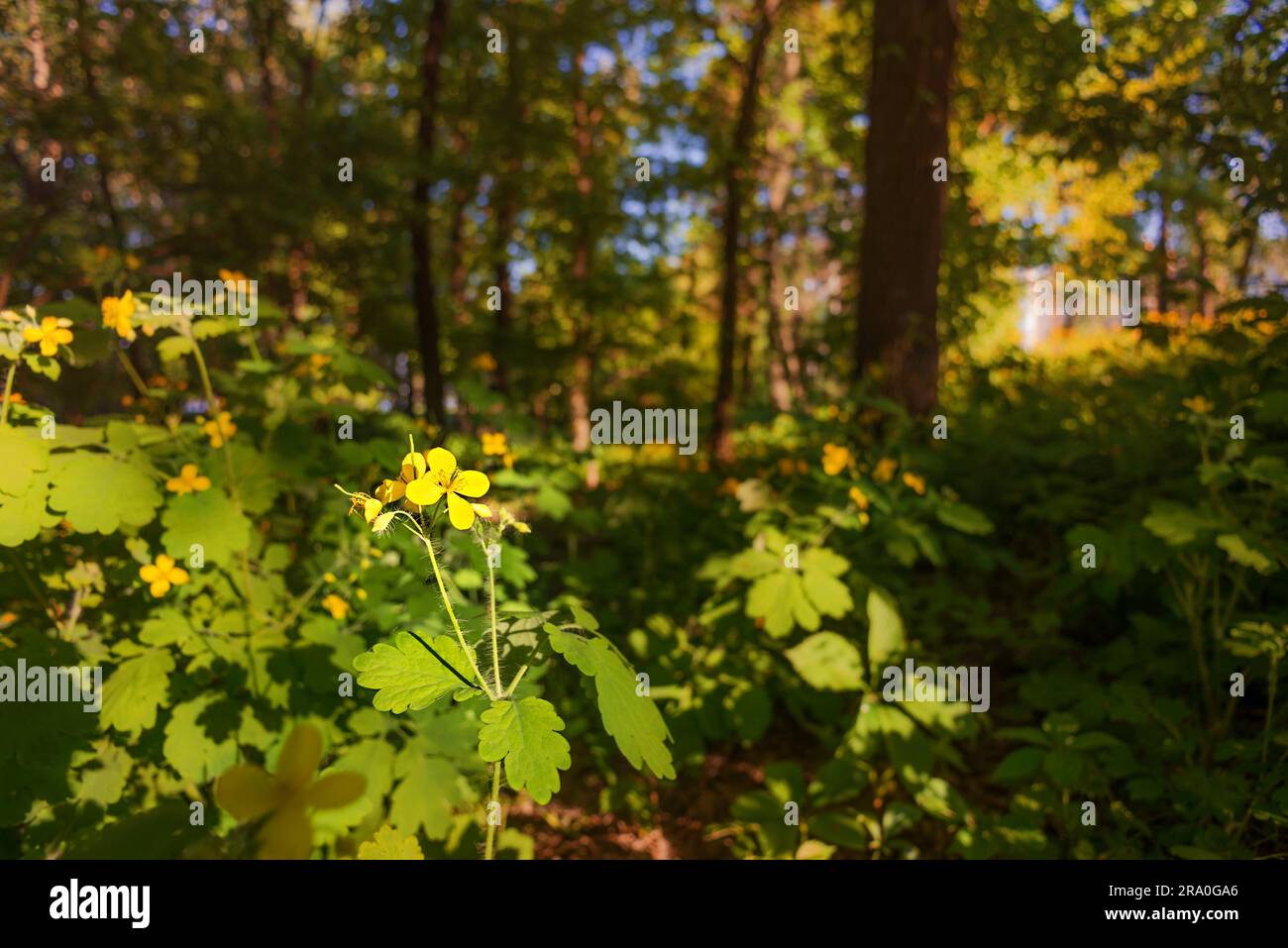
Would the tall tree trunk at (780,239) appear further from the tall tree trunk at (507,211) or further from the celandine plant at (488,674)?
the celandine plant at (488,674)

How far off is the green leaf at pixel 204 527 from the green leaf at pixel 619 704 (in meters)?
1.15

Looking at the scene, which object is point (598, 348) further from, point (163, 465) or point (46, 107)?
point (163, 465)

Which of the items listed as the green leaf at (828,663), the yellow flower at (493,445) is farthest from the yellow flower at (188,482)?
the green leaf at (828,663)

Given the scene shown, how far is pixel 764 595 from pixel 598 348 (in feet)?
22.5

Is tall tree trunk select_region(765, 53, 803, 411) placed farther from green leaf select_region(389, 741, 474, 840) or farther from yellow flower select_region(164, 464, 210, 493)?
green leaf select_region(389, 741, 474, 840)

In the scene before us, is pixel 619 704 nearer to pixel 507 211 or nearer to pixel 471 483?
pixel 471 483

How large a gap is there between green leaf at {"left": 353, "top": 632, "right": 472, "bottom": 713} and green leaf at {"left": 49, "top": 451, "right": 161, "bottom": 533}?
945 mm

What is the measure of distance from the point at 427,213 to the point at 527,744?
6.60 meters

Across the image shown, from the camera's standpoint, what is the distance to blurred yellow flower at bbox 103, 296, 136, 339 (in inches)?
70.9

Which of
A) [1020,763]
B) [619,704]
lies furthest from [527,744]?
[1020,763]

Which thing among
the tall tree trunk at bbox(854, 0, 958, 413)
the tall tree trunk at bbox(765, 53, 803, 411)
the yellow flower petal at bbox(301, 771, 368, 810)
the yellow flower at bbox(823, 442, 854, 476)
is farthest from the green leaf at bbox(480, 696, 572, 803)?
the tall tree trunk at bbox(765, 53, 803, 411)

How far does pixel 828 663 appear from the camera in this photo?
2.34 m

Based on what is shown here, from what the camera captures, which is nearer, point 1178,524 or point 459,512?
point 459,512

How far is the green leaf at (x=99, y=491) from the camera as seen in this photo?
1.52 meters
